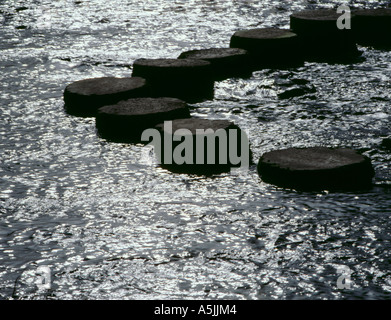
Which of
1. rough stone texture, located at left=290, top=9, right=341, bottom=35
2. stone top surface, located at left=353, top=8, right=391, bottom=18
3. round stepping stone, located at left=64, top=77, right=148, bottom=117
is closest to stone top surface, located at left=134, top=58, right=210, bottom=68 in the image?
round stepping stone, located at left=64, top=77, right=148, bottom=117

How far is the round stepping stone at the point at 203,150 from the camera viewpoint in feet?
12.4

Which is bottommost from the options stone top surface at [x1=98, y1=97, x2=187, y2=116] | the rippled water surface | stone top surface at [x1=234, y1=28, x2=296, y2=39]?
the rippled water surface

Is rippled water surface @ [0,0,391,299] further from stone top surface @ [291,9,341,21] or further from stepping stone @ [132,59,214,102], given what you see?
stone top surface @ [291,9,341,21]

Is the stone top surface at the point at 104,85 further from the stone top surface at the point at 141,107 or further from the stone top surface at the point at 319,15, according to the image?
the stone top surface at the point at 319,15

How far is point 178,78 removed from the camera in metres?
5.29

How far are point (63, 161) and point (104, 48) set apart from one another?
108 inches

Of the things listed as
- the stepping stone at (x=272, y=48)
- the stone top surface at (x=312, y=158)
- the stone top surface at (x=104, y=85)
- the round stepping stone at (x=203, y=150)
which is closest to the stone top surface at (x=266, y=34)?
the stepping stone at (x=272, y=48)

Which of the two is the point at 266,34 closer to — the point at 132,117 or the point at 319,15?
the point at 319,15

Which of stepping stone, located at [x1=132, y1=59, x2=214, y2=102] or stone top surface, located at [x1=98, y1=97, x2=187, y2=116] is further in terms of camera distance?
stepping stone, located at [x1=132, y1=59, x2=214, y2=102]

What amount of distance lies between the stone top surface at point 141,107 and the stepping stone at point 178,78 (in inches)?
24.2

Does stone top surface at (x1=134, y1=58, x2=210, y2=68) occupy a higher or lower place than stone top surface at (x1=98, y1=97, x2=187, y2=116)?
higher

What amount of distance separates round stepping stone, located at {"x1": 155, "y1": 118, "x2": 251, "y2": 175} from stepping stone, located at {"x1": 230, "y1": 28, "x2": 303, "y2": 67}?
2.13m

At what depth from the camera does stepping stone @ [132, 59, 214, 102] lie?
208 inches
